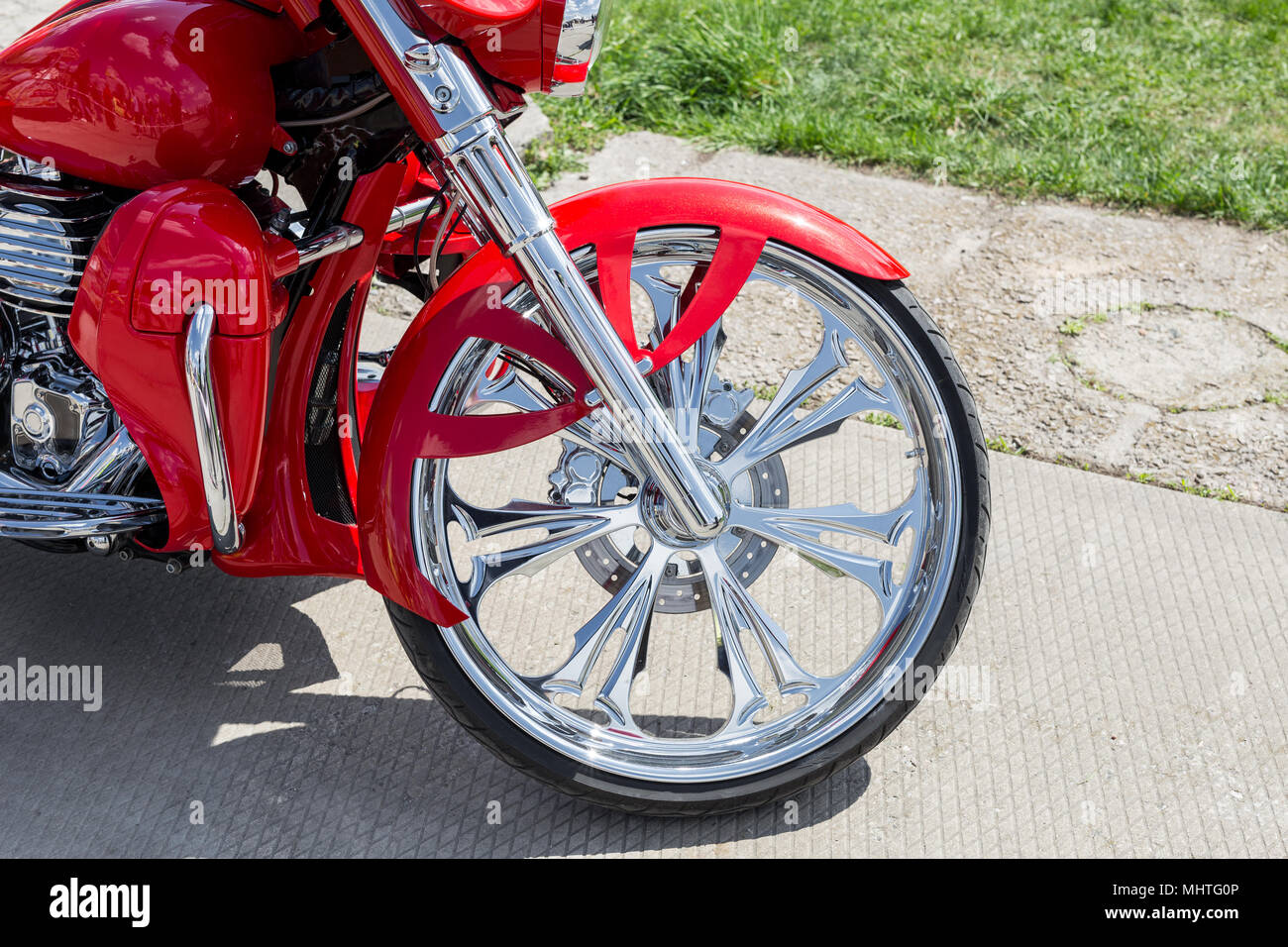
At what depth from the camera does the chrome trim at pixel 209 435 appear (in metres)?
1.64

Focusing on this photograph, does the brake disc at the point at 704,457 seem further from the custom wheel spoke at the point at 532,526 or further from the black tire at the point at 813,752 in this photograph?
the black tire at the point at 813,752

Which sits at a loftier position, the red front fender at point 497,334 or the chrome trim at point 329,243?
the chrome trim at point 329,243

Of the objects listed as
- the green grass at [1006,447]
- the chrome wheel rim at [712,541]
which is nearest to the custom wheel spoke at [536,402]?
the chrome wheel rim at [712,541]

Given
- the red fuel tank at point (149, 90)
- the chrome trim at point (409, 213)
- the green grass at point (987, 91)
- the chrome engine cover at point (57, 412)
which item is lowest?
the green grass at point (987, 91)

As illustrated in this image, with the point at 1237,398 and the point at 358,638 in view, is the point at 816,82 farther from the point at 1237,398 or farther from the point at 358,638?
the point at 358,638

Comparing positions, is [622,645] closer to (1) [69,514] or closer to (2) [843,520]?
(2) [843,520]

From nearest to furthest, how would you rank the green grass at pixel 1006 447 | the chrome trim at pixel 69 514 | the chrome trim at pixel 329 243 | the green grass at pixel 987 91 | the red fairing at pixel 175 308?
the red fairing at pixel 175 308 → the chrome trim at pixel 329 243 → the chrome trim at pixel 69 514 → the green grass at pixel 1006 447 → the green grass at pixel 987 91

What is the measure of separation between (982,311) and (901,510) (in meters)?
1.63

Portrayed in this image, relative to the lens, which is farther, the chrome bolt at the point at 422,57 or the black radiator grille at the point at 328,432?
the black radiator grille at the point at 328,432

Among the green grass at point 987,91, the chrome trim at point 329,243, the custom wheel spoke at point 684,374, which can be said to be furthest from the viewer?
the green grass at point 987,91

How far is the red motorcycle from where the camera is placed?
1.64m

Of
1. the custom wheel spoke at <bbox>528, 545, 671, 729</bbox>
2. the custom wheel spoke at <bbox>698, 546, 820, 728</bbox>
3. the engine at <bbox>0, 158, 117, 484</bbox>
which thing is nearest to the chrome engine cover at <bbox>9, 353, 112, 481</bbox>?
the engine at <bbox>0, 158, 117, 484</bbox>

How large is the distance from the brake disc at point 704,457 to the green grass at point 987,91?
7.25ft
